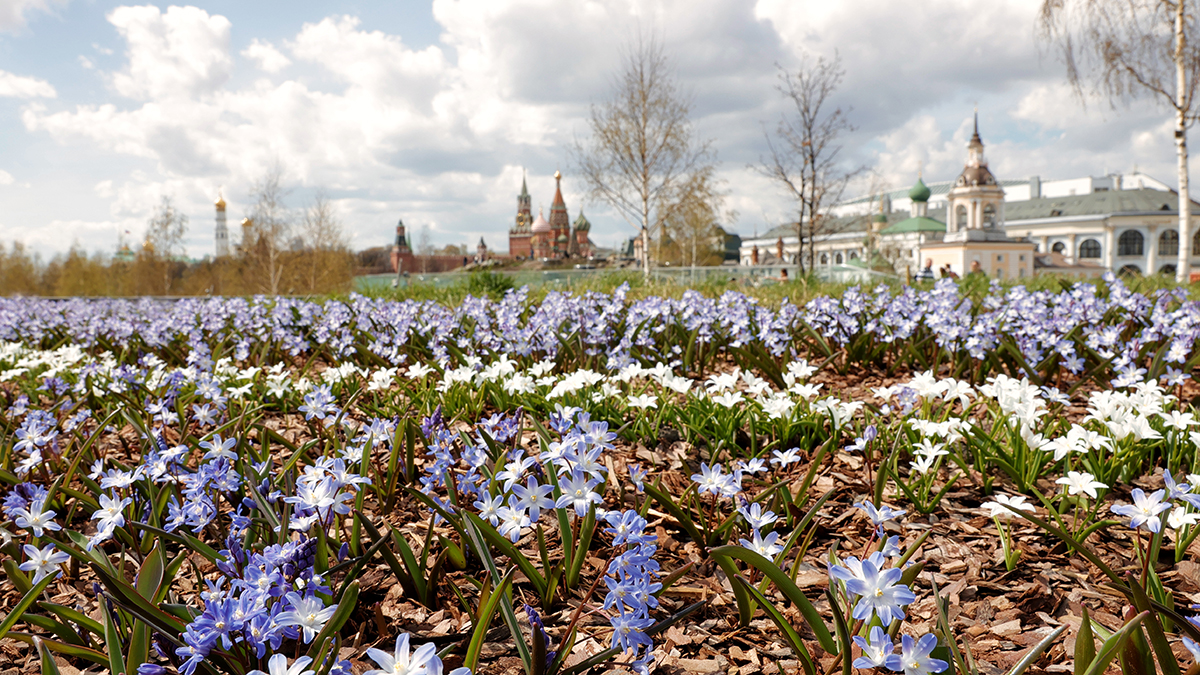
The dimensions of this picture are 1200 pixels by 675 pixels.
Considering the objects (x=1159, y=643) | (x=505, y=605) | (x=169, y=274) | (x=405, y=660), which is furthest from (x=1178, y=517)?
(x=169, y=274)

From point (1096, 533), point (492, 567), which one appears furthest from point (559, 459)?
point (1096, 533)

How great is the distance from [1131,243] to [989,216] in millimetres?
25756

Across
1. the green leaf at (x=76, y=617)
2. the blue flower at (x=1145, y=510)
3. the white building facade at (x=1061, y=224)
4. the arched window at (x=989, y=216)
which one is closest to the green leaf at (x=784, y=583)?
the blue flower at (x=1145, y=510)

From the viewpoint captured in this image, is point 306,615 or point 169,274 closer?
point 306,615

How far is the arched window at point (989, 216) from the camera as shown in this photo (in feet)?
210

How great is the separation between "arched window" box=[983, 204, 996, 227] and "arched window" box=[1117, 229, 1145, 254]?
24.1 meters

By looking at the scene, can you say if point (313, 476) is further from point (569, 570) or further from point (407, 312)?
point (407, 312)

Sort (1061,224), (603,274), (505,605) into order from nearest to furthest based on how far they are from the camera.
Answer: (505,605), (603,274), (1061,224)

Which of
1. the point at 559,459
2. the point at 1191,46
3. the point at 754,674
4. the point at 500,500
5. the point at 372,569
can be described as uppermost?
the point at 1191,46

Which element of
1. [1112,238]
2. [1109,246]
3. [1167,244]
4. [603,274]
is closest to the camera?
[603,274]

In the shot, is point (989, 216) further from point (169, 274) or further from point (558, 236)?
point (169, 274)

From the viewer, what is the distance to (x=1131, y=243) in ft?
247

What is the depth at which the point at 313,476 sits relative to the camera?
159cm

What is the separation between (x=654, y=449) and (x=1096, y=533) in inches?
65.7
